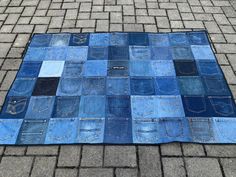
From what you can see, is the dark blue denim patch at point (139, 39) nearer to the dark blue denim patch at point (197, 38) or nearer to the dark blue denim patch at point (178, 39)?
the dark blue denim patch at point (178, 39)

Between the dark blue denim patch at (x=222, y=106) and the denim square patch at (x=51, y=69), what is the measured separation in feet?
7.29

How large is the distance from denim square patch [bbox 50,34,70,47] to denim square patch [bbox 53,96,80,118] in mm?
1294

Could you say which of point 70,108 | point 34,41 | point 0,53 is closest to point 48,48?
point 34,41

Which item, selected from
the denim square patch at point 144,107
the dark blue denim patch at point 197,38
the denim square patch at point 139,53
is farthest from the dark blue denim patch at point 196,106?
the dark blue denim patch at point 197,38

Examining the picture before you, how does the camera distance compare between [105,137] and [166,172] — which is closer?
[166,172]

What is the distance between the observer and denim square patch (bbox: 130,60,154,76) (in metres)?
4.51

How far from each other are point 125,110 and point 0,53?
240 cm

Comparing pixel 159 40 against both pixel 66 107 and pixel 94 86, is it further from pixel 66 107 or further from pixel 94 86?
pixel 66 107

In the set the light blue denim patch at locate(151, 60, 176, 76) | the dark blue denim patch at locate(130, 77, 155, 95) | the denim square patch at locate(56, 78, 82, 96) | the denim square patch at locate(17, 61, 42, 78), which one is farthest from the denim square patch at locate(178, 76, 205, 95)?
the denim square patch at locate(17, 61, 42, 78)

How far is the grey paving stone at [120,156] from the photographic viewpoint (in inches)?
133

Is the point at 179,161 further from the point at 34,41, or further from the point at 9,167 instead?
the point at 34,41

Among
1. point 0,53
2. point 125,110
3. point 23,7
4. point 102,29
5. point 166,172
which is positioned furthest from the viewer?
point 23,7

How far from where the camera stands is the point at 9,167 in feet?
11.1

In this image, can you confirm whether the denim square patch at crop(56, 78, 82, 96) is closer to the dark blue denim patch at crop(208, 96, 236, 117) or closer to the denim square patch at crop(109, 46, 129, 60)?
the denim square patch at crop(109, 46, 129, 60)
